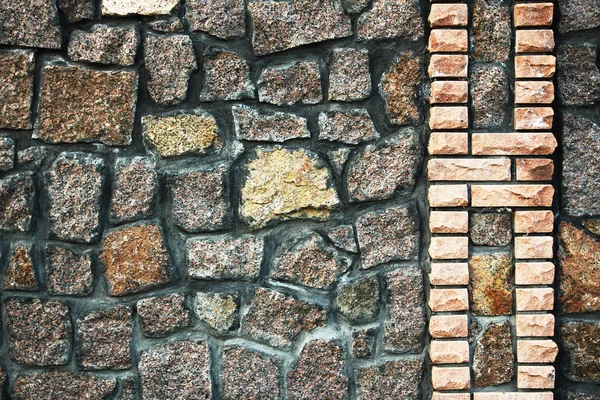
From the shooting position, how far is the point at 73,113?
8.52 feet

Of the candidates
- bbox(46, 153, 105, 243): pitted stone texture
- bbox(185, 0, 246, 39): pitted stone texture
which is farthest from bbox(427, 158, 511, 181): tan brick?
bbox(46, 153, 105, 243): pitted stone texture

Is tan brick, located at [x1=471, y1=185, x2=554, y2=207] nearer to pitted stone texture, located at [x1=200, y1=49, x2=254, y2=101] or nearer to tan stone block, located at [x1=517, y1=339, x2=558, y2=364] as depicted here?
tan stone block, located at [x1=517, y1=339, x2=558, y2=364]

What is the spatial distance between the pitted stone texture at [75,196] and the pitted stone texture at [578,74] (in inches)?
74.7

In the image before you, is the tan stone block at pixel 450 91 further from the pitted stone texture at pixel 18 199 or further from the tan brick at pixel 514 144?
the pitted stone texture at pixel 18 199

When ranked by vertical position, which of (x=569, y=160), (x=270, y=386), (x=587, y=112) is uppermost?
(x=587, y=112)

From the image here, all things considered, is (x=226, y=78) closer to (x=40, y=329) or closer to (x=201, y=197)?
(x=201, y=197)

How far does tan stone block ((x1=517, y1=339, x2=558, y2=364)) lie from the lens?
243 centimetres

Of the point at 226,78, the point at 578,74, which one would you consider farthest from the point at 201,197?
the point at 578,74

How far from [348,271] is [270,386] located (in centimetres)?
57

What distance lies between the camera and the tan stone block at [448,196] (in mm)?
2428

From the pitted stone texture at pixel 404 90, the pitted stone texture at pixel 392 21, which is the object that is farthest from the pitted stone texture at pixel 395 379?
the pitted stone texture at pixel 392 21

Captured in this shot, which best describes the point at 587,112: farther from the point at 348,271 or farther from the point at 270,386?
the point at 270,386

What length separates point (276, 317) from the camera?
2.58 m

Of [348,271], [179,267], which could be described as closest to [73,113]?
[179,267]
